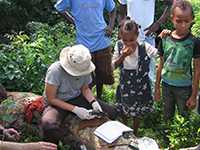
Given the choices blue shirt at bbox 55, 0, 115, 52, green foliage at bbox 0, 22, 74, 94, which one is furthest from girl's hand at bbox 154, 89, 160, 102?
green foliage at bbox 0, 22, 74, 94

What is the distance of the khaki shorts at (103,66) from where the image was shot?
632 cm

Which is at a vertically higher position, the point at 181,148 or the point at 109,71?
the point at 109,71

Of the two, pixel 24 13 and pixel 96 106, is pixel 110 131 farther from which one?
pixel 24 13

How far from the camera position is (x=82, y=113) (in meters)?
5.36

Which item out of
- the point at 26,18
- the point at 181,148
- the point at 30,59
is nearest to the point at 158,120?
the point at 181,148

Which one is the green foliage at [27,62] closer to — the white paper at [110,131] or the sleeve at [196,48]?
the white paper at [110,131]

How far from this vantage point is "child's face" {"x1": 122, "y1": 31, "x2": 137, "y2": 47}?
5.25 meters

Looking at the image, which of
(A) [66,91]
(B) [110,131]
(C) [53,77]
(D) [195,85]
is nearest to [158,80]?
(D) [195,85]

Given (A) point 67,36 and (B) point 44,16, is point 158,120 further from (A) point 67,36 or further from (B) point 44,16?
(B) point 44,16

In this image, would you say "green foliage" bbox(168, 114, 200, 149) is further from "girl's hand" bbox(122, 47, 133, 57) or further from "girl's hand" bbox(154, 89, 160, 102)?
"girl's hand" bbox(122, 47, 133, 57)

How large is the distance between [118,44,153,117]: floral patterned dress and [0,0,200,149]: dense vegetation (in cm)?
37

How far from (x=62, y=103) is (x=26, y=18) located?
392cm

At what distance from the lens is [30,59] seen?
6.74m

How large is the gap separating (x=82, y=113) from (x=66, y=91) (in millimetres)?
333
